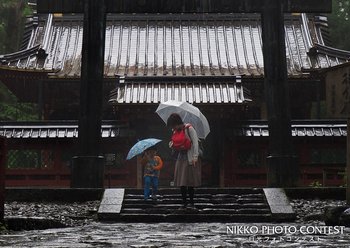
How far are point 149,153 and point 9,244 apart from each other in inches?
199

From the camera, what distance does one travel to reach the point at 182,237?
668cm

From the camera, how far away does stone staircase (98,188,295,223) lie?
380 inches

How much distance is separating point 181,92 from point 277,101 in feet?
20.3

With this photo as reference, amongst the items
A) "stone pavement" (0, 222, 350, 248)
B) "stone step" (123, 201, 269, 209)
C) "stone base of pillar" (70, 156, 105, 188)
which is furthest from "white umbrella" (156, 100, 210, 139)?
"stone pavement" (0, 222, 350, 248)

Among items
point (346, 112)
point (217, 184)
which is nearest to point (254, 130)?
point (217, 184)

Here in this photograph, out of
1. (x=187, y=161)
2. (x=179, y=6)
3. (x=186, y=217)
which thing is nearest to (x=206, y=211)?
(x=186, y=217)

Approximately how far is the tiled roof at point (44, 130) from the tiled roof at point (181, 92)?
100 cm

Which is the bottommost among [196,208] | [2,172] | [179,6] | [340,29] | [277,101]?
[196,208]

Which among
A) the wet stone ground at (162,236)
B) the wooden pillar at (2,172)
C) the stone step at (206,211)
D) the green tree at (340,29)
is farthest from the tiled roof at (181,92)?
the green tree at (340,29)

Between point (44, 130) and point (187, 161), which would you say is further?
point (44, 130)

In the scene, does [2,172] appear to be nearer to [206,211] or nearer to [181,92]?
[206,211]

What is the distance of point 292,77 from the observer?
19.2m

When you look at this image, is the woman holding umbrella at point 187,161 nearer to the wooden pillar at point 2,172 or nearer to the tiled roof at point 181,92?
the wooden pillar at point 2,172

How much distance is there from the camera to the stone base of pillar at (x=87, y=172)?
12.3 m
